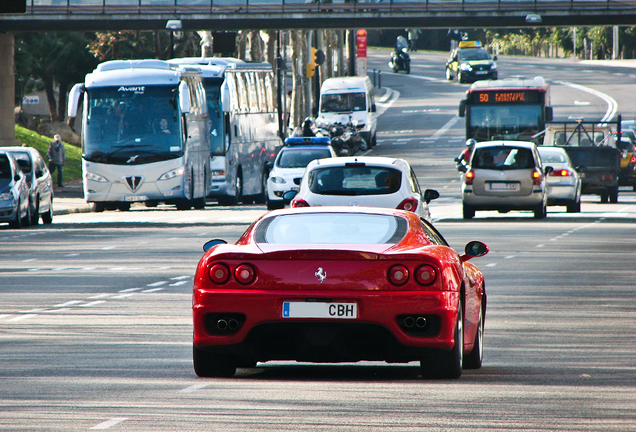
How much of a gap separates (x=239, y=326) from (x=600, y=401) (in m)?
2.22

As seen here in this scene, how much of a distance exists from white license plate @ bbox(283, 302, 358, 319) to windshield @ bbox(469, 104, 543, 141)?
36993mm

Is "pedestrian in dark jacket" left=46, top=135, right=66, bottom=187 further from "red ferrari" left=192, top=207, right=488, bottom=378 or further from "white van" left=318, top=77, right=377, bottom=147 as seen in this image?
"red ferrari" left=192, top=207, right=488, bottom=378

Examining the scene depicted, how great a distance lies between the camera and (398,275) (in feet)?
28.4

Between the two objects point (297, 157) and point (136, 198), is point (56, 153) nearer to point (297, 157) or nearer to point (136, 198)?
point (297, 157)

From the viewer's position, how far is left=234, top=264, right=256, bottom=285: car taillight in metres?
8.73

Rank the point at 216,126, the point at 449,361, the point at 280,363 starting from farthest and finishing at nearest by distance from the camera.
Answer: the point at 216,126 < the point at 280,363 < the point at 449,361

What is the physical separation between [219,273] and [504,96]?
124 ft

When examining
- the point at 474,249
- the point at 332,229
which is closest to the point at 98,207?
the point at 474,249

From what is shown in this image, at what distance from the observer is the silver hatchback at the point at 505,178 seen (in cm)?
2952

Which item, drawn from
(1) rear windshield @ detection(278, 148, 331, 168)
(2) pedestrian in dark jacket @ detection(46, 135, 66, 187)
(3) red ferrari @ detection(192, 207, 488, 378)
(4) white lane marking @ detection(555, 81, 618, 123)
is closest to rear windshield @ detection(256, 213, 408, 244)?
(3) red ferrari @ detection(192, 207, 488, 378)

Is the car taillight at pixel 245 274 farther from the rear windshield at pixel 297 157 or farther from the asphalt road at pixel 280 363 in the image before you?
the rear windshield at pixel 297 157

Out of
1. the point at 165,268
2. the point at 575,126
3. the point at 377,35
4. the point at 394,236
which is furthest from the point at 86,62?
the point at 377,35

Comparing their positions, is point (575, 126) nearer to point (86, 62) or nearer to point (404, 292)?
point (404, 292)

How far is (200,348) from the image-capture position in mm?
8984
